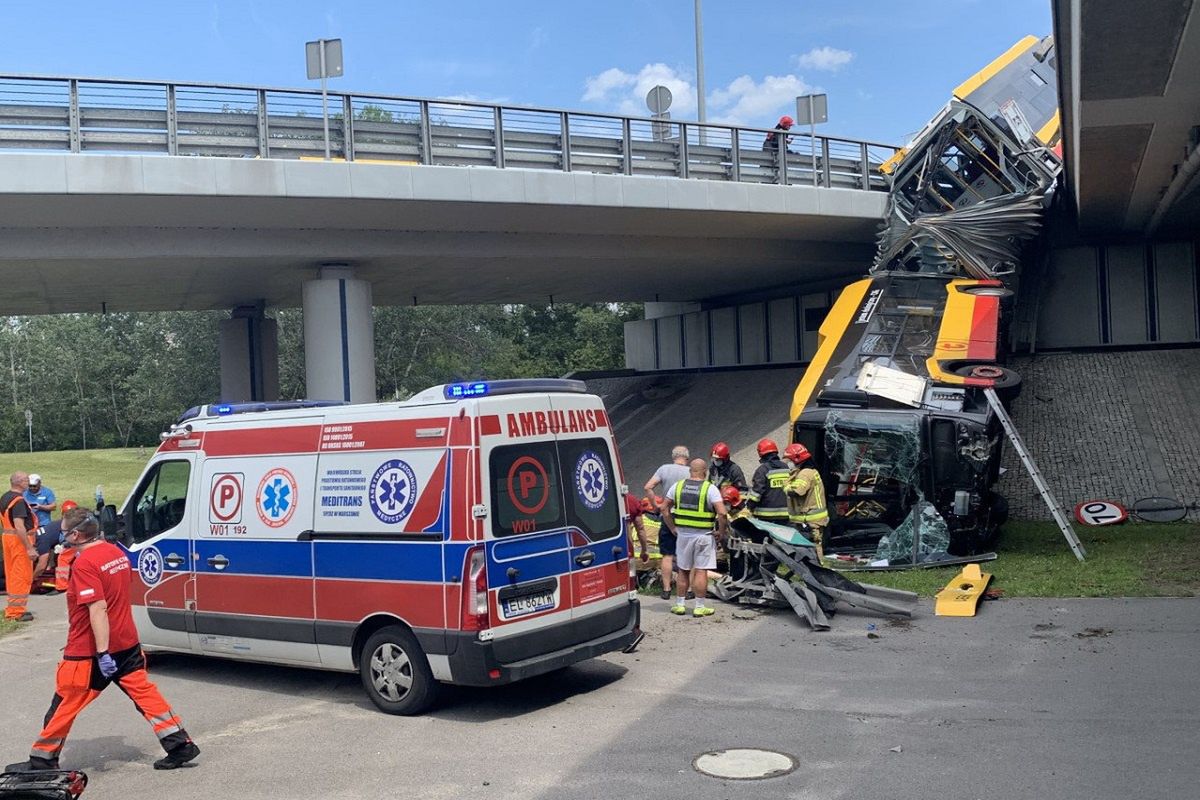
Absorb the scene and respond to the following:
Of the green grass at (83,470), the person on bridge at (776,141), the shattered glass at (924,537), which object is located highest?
the person on bridge at (776,141)

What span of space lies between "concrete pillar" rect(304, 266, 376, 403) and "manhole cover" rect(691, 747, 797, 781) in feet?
46.5

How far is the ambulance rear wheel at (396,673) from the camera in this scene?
7.49m

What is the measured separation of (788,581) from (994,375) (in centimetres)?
464

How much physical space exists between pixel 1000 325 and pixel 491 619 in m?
12.3

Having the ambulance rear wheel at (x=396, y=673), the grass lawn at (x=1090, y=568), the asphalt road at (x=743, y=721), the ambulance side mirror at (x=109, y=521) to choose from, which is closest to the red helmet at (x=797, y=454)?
the grass lawn at (x=1090, y=568)

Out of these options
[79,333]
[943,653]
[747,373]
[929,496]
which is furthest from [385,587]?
[79,333]

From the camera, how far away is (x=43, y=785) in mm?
5828

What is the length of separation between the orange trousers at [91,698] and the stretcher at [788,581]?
18.2ft

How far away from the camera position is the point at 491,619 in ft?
23.9

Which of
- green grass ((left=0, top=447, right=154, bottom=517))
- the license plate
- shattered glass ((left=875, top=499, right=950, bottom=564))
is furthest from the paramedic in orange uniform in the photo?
green grass ((left=0, top=447, right=154, bottom=517))

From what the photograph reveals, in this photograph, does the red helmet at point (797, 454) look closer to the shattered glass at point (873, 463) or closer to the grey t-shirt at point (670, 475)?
the grey t-shirt at point (670, 475)

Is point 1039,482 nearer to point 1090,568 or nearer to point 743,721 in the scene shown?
point 1090,568

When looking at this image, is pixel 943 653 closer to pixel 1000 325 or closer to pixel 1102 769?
pixel 1102 769

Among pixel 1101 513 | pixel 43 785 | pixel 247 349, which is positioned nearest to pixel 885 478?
pixel 1101 513
